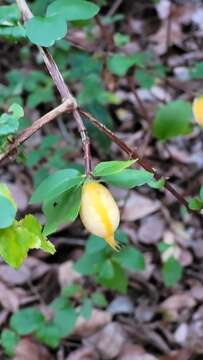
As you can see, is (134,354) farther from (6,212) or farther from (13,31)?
(6,212)

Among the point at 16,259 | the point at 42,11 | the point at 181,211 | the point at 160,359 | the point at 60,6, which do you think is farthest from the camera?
the point at 181,211

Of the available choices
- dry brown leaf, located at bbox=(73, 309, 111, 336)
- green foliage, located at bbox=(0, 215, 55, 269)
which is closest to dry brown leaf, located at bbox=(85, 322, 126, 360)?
dry brown leaf, located at bbox=(73, 309, 111, 336)

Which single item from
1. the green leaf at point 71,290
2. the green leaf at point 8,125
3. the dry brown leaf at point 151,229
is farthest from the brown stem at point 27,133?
the dry brown leaf at point 151,229

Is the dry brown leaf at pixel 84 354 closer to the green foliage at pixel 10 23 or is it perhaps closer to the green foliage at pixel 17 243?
the green foliage at pixel 10 23

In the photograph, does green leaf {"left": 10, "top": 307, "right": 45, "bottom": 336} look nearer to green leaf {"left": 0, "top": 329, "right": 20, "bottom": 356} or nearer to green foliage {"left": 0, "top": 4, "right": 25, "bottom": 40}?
green leaf {"left": 0, "top": 329, "right": 20, "bottom": 356}

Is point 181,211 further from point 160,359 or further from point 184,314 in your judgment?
point 160,359

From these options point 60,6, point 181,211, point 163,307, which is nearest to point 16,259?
point 60,6

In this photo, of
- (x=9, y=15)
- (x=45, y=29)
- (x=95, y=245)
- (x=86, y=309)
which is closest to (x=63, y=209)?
(x=45, y=29)
